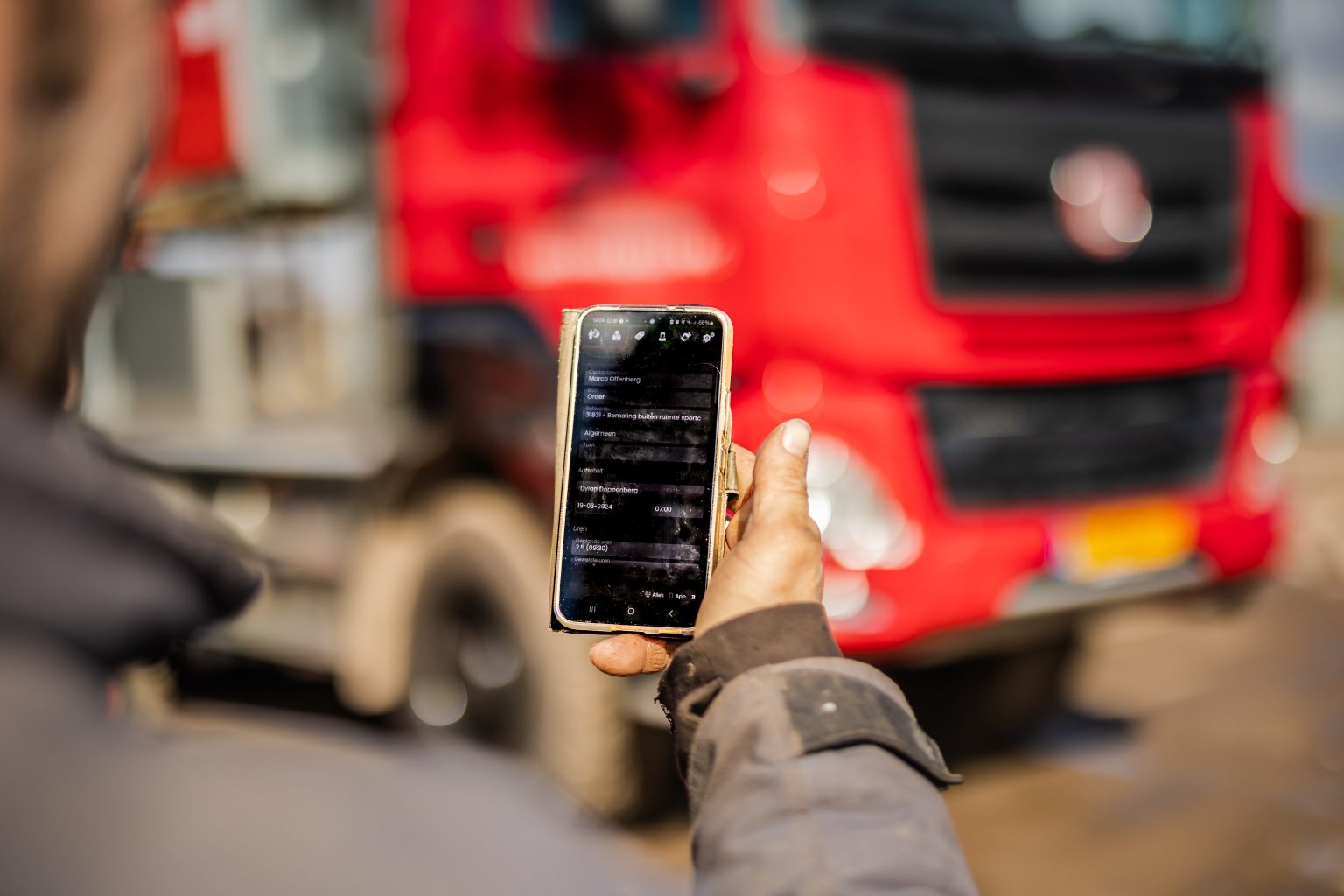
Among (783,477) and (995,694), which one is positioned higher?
(783,477)

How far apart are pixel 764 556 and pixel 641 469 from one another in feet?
0.57

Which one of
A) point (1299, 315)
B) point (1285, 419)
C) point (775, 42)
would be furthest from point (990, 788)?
point (775, 42)

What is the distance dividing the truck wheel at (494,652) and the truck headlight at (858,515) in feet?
2.56

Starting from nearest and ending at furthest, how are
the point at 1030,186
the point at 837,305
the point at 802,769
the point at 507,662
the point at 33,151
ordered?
the point at 33,151
the point at 802,769
the point at 837,305
the point at 1030,186
the point at 507,662

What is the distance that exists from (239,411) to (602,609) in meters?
4.26

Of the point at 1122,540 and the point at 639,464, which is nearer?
the point at 639,464

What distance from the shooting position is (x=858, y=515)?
3.26 m

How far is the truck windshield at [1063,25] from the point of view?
3273 millimetres

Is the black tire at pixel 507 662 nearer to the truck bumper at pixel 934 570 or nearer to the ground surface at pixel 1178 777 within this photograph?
the ground surface at pixel 1178 777

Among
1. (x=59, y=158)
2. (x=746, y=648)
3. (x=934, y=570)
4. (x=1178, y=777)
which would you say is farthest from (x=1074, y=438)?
(x=59, y=158)

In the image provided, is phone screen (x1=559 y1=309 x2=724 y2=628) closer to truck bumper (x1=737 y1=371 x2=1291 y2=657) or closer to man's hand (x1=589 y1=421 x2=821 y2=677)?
man's hand (x1=589 y1=421 x2=821 y2=677)

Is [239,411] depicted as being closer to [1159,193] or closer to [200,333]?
[200,333]

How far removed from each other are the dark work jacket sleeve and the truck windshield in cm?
243

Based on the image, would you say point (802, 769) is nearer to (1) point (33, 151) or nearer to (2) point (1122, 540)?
(1) point (33, 151)
